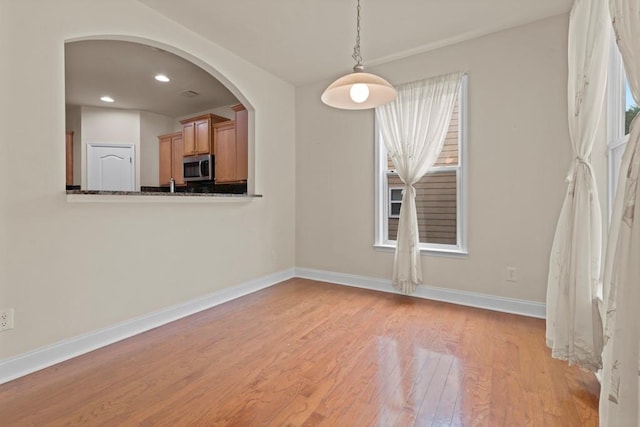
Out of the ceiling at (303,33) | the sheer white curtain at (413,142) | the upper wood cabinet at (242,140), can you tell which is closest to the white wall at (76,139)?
the ceiling at (303,33)

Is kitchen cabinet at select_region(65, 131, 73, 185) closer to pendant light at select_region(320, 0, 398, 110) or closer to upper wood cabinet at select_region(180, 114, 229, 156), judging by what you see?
upper wood cabinet at select_region(180, 114, 229, 156)

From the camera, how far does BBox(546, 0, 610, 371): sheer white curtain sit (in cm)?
180

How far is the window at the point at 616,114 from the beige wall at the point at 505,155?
0.59 metres

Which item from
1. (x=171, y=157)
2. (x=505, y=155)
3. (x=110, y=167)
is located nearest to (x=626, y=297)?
(x=505, y=155)

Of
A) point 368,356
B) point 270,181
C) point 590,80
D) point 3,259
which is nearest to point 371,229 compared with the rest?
point 270,181

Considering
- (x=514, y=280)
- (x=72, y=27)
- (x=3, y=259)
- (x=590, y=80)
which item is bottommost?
(x=514, y=280)

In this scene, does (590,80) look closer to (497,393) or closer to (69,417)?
(497,393)

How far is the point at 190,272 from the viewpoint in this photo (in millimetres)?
2998

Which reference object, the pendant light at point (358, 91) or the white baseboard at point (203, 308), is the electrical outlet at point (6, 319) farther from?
the pendant light at point (358, 91)

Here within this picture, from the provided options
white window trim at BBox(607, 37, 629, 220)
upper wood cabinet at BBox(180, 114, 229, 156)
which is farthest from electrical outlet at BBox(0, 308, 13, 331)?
white window trim at BBox(607, 37, 629, 220)

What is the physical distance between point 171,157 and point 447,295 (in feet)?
17.4

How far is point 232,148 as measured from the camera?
15.1ft

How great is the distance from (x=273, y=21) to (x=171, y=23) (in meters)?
0.92

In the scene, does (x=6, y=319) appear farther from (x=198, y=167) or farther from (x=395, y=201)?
(x=395, y=201)
